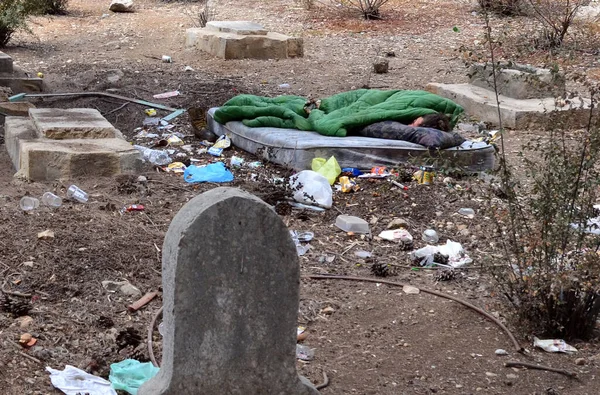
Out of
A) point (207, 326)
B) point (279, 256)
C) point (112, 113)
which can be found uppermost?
point (279, 256)

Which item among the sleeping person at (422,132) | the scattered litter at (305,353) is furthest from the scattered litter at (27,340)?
the sleeping person at (422,132)

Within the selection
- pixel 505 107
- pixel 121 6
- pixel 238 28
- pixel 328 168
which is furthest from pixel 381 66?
pixel 121 6

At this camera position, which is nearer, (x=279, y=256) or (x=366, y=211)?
(x=279, y=256)

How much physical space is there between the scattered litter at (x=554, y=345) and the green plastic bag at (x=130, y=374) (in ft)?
5.81

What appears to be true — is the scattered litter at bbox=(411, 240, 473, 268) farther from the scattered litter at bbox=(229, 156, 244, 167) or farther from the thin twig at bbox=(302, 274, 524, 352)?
Result: the scattered litter at bbox=(229, 156, 244, 167)

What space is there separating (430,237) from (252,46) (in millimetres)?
6539

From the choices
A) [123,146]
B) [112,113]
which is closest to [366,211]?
[123,146]

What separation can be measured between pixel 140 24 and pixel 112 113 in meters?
5.89

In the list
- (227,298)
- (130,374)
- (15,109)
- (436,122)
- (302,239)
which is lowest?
(15,109)

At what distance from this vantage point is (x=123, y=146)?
6.39 m

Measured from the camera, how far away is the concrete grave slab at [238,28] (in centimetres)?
1155

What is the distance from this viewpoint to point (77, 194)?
5559 mm

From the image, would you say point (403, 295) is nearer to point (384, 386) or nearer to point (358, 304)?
point (358, 304)

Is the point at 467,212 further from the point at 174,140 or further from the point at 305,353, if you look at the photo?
the point at 174,140
